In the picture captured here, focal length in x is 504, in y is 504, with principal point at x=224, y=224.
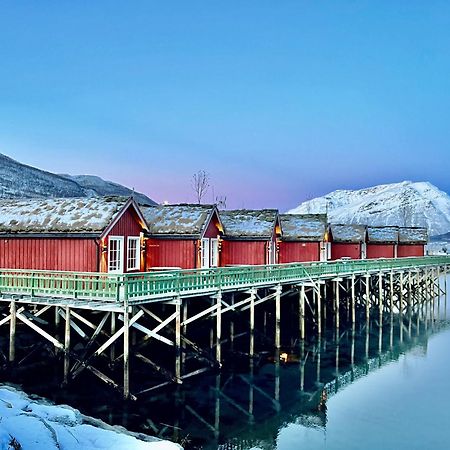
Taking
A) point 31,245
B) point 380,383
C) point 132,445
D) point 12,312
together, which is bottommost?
point 380,383

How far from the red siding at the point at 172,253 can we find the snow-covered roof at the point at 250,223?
4492mm

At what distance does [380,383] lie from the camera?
68.8 ft

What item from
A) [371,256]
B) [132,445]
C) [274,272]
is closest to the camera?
[132,445]

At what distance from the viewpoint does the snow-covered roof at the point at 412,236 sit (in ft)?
170

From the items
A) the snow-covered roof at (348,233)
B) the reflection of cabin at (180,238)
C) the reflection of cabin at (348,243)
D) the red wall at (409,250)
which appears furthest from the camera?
the red wall at (409,250)

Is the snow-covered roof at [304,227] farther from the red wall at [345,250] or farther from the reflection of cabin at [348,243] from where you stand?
the red wall at [345,250]

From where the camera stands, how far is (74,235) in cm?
2053

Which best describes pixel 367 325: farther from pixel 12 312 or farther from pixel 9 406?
pixel 9 406

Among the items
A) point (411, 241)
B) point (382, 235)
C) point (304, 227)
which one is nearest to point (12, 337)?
point (304, 227)

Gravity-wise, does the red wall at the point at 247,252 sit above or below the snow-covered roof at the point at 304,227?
below

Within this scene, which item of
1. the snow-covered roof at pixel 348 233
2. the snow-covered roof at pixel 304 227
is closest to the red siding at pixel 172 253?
the snow-covered roof at pixel 304 227

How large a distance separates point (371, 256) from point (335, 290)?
1631 centimetres

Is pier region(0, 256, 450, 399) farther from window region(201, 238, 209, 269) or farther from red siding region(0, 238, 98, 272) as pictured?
window region(201, 238, 209, 269)

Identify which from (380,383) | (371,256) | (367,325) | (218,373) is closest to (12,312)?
(218,373)
